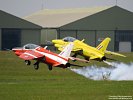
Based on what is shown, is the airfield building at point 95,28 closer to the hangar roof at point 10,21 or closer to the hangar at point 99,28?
the hangar at point 99,28

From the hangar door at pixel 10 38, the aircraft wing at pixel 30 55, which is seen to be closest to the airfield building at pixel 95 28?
the hangar door at pixel 10 38

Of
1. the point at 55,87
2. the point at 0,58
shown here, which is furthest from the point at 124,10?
the point at 55,87

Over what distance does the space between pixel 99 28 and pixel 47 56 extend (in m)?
71.9

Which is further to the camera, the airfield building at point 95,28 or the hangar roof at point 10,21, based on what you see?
the airfield building at point 95,28

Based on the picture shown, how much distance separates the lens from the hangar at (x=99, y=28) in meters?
145

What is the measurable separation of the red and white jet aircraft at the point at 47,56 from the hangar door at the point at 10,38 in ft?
180

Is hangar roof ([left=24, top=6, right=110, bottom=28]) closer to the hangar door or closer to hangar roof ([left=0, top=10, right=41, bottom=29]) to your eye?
hangar roof ([left=0, top=10, right=41, bottom=29])

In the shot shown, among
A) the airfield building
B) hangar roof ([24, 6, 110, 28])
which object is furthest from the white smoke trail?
hangar roof ([24, 6, 110, 28])

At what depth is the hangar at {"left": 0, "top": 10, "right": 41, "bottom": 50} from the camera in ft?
435

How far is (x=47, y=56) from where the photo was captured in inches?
2945

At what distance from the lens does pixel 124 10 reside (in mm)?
150750

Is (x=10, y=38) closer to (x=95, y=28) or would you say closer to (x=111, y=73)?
(x=95, y=28)

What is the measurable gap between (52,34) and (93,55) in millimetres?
59963

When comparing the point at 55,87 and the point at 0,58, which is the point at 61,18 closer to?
the point at 0,58
